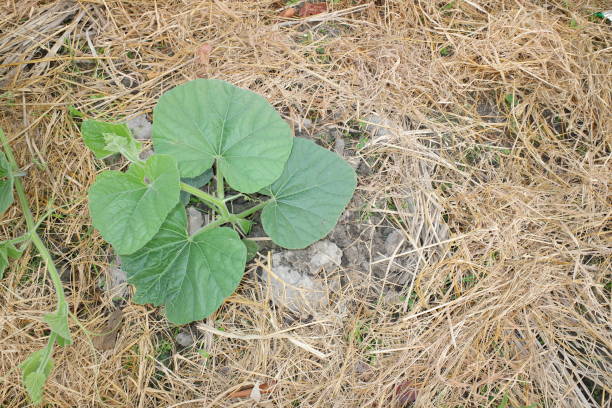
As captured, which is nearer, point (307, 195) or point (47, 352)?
point (47, 352)

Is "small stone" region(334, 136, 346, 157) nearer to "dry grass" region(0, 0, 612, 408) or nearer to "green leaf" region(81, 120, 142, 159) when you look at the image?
"dry grass" region(0, 0, 612, 408)

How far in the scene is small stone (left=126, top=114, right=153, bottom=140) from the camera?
6.87ft

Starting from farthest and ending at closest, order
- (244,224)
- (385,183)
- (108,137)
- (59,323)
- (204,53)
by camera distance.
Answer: (204,53) < (385,183) < (244,224) < (59,323) < (108,137)

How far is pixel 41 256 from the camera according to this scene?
2.02 m

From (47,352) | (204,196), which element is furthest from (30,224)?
(204,196)

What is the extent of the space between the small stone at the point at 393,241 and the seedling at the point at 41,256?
1153 millimetres

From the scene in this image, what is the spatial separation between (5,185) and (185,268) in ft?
2.49

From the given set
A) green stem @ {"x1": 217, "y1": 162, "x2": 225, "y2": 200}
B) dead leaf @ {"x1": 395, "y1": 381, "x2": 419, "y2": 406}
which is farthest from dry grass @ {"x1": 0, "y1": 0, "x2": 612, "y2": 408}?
green stem @ {"x1": 217, "y1": 162, "x2": 225, "y2": 200}

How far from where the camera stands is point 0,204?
1.90m

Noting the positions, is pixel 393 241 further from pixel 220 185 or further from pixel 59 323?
pixel 59 323

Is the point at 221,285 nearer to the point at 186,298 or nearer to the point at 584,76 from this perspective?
the point at 186,298

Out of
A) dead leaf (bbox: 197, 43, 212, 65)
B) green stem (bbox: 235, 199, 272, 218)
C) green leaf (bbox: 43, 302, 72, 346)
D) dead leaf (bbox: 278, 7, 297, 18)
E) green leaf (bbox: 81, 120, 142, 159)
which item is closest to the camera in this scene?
green leaf (bbox: 81, 120, 142, 159)

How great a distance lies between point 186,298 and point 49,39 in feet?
4.22

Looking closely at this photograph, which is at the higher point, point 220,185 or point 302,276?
point 220,185
